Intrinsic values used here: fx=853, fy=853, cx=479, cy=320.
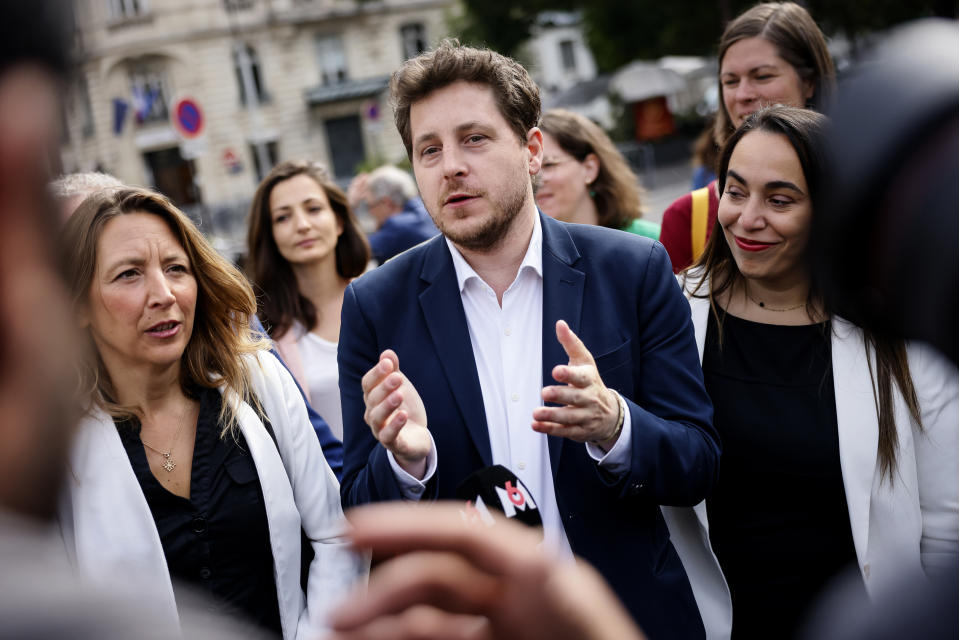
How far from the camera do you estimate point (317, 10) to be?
41.1 meters

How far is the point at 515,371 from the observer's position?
97.2 inches

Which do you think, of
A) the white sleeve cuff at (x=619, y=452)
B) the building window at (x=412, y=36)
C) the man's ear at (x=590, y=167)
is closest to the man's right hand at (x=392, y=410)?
the white sleeve cuff at (x=619, y=452)

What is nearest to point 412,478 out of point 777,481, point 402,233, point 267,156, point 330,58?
point 777,481

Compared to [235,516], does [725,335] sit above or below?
above

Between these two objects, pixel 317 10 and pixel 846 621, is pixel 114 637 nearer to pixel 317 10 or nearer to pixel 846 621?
pixel 846 621

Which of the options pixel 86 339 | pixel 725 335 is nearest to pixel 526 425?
pixel 725 335

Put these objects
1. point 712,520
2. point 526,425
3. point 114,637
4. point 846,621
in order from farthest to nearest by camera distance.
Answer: point 712,520 < point 526,425 < point 846,621 < point 114,637

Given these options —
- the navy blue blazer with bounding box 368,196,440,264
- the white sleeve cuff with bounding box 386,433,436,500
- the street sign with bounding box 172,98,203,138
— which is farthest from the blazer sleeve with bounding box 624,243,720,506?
the street sign with bounding box 172,98,203,138

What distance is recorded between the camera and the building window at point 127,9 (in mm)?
39500

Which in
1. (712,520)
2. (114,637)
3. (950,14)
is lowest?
(712,520)

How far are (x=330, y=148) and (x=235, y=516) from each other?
41785 millimetres

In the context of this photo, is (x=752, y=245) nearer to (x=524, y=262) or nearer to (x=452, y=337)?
(x=524, y=262)

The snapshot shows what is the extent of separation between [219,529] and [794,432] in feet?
5.58

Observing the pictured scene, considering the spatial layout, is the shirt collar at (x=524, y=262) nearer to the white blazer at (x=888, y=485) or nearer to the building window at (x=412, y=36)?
the white blazer at (x=888, y=485)
